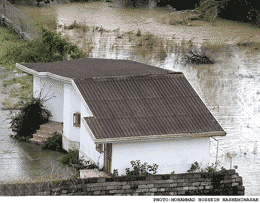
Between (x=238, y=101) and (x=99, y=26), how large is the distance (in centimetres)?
1917

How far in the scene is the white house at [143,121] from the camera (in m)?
14.0

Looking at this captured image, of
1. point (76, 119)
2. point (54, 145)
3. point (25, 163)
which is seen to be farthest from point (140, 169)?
point (54, 145)

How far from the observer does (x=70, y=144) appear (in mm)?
17500

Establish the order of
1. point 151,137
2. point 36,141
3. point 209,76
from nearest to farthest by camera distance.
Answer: point 151,137 → point 36,141 → point 209,76

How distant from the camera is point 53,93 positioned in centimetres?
1953

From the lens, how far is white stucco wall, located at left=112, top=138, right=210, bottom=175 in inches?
551

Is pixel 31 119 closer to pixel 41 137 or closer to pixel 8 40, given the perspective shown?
pixel 41 137

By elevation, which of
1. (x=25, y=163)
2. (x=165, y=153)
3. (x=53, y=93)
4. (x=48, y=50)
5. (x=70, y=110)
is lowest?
(x=25, y=163)

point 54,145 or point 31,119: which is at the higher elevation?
point 31,119

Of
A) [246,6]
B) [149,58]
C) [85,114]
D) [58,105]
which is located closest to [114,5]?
[246,6]

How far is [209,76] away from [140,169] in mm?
17107

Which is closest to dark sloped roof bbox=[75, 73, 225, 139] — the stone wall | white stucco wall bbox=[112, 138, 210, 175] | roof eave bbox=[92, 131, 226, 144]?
roof eave bbox=[92, 131, 226, 144]

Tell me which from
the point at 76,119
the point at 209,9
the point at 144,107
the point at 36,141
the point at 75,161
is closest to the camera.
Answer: the point at 144,107

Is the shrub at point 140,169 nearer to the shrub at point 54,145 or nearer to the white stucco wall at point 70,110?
the white stucco wall at point 70,110
